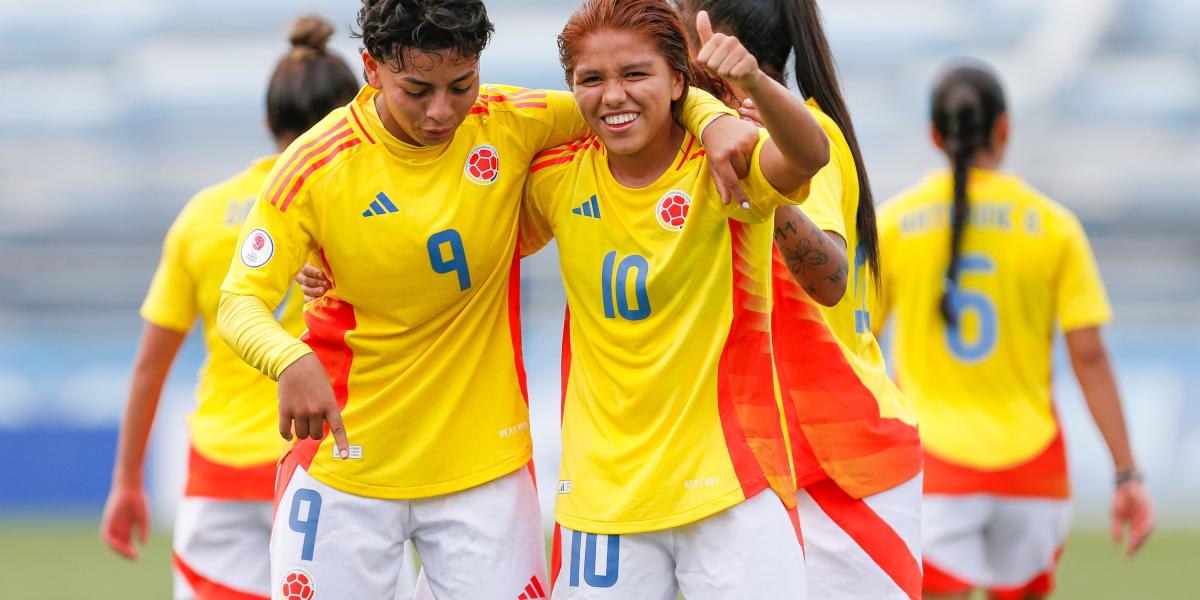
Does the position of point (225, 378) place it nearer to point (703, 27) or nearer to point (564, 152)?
point (564, 152)

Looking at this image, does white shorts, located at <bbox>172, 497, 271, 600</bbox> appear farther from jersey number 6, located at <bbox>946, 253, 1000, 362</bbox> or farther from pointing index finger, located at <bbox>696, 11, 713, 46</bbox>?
jersey number 6, located at <bbox>946, 253, 1000, 362</bbox>

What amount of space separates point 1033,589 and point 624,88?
308 cm

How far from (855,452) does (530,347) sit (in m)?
7.07

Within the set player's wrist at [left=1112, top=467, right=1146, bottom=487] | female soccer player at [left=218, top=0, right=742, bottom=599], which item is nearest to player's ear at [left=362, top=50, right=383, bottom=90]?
female soccer player at [left=218, top=0, right=742, bottom=599]

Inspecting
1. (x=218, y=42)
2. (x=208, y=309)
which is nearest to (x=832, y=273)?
(x=208, y=309)

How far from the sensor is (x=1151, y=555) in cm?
915

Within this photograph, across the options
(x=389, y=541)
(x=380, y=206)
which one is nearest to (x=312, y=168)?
(x=380, y=206)

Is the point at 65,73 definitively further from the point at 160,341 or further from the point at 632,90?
the point at 632,90

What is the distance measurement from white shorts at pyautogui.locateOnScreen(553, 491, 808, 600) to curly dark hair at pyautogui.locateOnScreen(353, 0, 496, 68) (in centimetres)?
106

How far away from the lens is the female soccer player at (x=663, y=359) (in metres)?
3.24

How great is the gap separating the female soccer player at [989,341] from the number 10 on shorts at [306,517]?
2564 mm

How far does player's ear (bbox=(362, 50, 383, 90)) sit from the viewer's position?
3.48 metres

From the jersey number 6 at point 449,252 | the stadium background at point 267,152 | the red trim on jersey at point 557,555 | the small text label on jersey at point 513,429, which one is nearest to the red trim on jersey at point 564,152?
the jersey number 6 at point 449,252

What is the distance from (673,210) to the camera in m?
3.27
